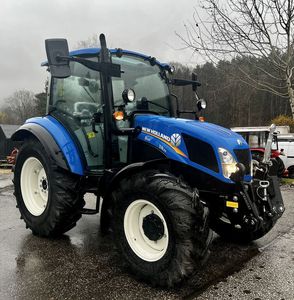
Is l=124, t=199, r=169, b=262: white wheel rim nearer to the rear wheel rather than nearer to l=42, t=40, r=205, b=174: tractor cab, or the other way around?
l=42, t=40, r=205, b=174: tractor cab

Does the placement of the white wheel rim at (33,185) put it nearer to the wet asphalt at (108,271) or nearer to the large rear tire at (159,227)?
the wet asphalt at (108,271)

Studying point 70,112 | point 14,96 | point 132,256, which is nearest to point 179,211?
point 132,256

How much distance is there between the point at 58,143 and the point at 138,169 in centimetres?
140

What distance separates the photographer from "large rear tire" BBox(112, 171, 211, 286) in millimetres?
3174

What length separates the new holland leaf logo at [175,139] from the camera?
375 cm

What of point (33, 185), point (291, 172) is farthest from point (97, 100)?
point (291, 172)

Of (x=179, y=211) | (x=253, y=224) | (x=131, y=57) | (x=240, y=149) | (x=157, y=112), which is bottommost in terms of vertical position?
(x=253, y=224)

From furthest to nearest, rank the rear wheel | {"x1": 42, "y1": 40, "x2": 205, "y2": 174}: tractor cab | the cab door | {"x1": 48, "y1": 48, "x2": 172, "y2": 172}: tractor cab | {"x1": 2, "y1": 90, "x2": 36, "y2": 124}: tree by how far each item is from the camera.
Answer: {"x1": 2, "y1": 90, "x2": 36, "y2": 124}: tree, the rear wheel, the cab door, {"x1": 48, "y1": 48, "x2": 172, "y2": 172}: tractor cab, {"x1": 42, "y1": 40, "x2": 205, "y2": 174}: tractor cab

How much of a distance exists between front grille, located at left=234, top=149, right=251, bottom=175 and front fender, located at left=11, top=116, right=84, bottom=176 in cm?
194

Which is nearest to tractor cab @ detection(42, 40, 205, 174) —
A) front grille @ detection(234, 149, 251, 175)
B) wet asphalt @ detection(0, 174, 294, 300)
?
wet asphalt @ detection(0, 174, 294, 300)

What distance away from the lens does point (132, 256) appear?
3598mm

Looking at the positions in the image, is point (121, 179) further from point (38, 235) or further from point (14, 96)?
point (14, 96)

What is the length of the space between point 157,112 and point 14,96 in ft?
326

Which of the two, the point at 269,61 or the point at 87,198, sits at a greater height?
the point at 269,61
